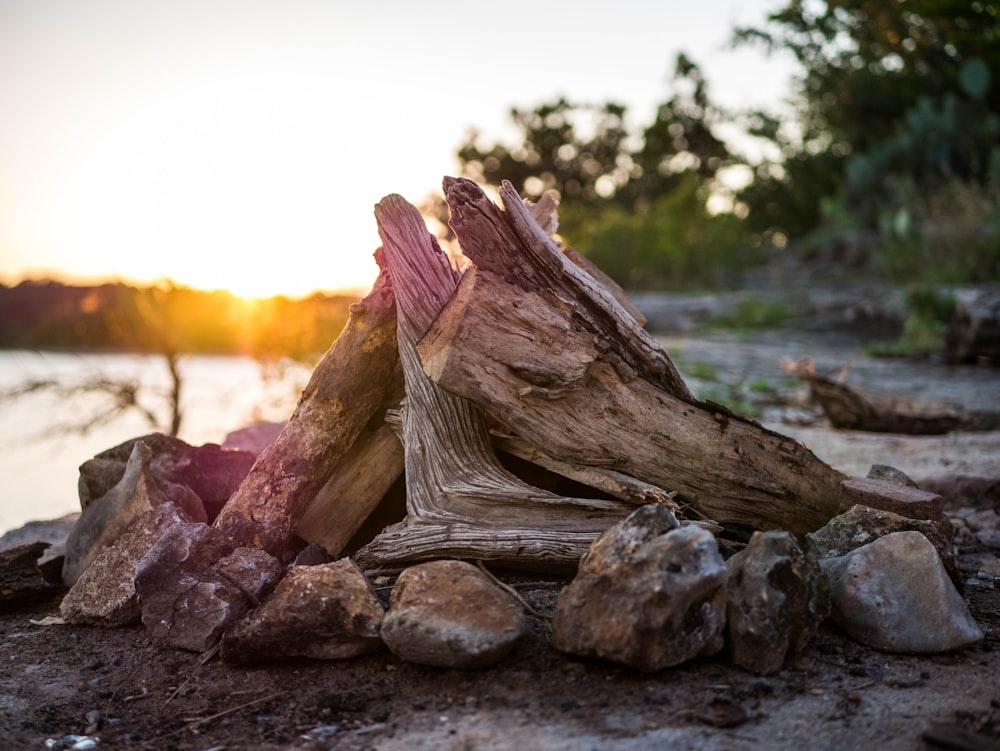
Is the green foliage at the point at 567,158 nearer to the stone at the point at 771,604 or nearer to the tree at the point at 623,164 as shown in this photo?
the tree at the point at 623,164

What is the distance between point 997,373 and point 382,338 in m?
8.26

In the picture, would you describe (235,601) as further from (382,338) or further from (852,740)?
(852,740)

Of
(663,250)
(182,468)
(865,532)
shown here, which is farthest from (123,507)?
(663,250)

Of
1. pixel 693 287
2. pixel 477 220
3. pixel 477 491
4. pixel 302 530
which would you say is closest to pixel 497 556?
pixel 477 491

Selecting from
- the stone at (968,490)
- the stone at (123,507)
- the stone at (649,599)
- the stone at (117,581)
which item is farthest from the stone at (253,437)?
the stone at (968,490)

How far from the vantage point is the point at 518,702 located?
2562 mm

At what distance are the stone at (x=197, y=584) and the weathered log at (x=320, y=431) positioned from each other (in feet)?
0.69

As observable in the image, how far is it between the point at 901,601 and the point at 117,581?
2.96 metres

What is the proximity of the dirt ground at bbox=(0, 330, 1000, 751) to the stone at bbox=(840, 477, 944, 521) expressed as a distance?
0.50 m

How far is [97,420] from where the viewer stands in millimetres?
7477

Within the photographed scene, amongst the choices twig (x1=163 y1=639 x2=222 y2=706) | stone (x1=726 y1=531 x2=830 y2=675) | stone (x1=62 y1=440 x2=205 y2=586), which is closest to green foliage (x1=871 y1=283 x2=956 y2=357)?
stone (x1=726 y1=531 x2=830 y2=675)

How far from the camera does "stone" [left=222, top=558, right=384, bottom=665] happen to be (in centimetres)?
290

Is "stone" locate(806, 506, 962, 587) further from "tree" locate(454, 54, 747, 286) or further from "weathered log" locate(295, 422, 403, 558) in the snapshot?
"tree" locate(454, 54, 747, 286)

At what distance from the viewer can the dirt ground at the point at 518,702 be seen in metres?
2.37
